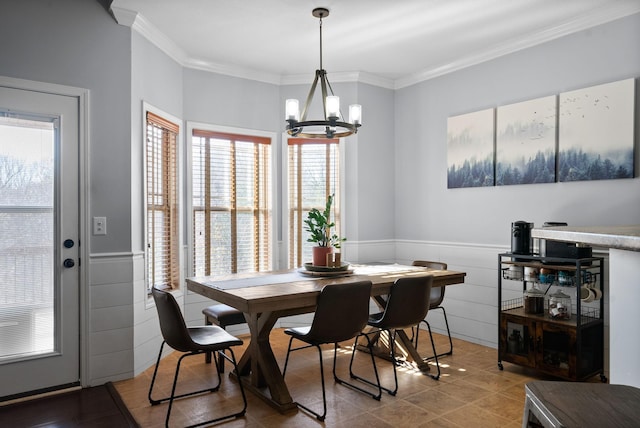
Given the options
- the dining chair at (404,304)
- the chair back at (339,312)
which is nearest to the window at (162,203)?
the chair back at (339,312)

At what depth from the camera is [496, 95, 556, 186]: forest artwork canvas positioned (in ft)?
Result: 12.6

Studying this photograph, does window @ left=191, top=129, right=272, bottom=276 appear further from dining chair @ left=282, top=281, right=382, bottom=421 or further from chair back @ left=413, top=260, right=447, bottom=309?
dining chair @ left=282, top=281, right=382, bottom=421

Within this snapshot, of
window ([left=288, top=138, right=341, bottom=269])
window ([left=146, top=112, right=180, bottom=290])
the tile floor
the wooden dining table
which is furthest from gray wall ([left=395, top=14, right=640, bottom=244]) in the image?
window ([left=146, top=112, right=180, bottom=290])

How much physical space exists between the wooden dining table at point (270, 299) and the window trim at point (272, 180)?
1136mm

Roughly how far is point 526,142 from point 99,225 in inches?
140

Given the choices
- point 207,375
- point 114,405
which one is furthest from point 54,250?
point 207,375

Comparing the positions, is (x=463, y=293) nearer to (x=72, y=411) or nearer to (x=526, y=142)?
(x=526, y=142)

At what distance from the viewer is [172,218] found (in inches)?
169

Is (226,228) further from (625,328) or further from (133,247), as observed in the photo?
(625,328)

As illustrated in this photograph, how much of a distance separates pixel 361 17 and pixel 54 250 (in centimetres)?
288

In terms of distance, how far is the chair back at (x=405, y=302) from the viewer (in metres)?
3.17

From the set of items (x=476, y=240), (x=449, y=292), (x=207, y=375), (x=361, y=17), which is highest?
(x=361, y=17)

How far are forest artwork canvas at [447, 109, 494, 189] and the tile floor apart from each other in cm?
167

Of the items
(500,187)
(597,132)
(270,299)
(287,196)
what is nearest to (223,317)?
(270,299)
